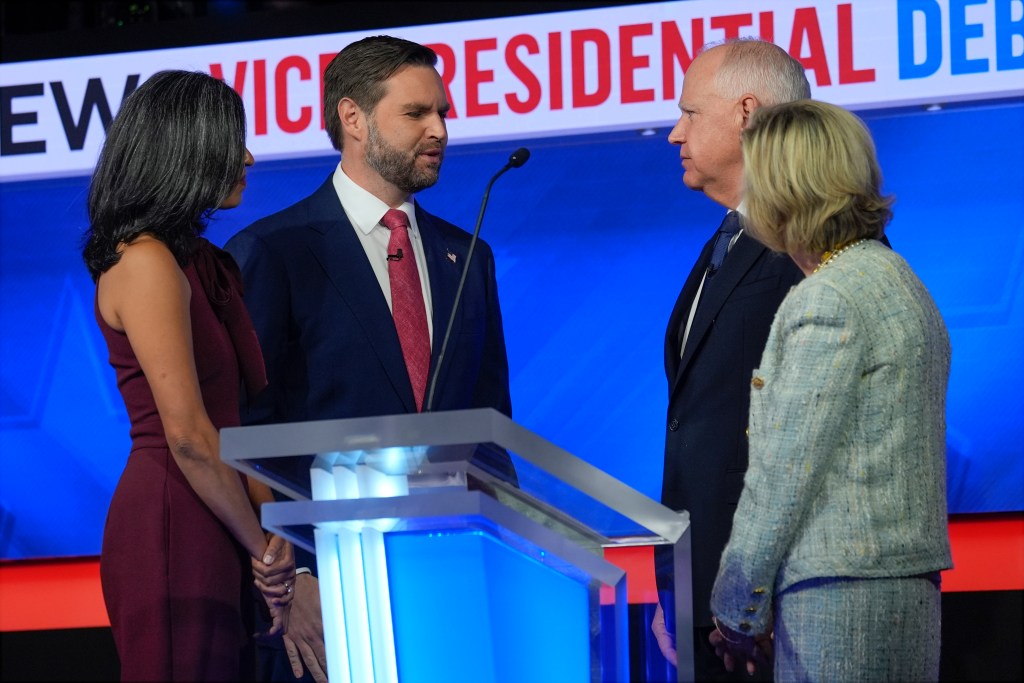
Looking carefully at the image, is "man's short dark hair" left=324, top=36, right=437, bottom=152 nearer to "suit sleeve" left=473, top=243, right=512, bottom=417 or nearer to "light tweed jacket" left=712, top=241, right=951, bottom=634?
"suit sleeve" left=473, top=243, right=512, bottom=417

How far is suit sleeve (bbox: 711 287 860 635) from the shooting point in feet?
5.62

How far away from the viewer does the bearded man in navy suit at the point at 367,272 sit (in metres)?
2.62

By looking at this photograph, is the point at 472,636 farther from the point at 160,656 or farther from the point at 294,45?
the point at 294,45

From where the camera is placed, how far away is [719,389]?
2.53 m

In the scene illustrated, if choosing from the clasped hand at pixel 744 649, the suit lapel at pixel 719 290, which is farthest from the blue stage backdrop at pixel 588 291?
the clasped hand at pixel 744 649

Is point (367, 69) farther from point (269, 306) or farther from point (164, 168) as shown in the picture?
point (164, 168)

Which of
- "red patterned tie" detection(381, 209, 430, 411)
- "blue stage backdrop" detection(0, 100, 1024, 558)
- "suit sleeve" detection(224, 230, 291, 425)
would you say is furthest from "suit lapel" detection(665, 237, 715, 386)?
"blue stage backdrop" detection(0, 100, 1024, 558)

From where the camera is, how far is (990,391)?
3426mm

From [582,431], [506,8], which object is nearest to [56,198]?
[506,8]

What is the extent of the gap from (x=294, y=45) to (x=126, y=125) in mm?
1662

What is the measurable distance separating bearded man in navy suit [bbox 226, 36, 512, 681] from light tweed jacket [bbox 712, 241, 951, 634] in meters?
0.93

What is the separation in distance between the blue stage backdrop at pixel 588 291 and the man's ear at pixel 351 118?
2.44ft

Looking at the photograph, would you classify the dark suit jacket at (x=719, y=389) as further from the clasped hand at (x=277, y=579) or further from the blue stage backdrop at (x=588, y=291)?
the blue stage backdrop at (x=588, y=291)

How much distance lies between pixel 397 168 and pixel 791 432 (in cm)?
140
